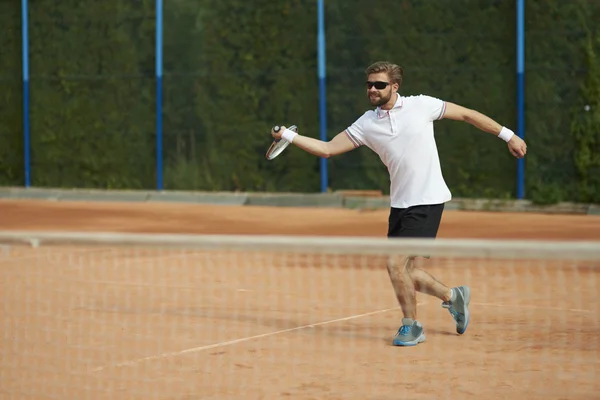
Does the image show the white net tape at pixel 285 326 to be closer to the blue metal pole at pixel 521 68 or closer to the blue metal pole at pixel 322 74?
the blue metal pole at pixel 521 68

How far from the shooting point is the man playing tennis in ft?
27.0

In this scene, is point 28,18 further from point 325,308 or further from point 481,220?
point 325,308

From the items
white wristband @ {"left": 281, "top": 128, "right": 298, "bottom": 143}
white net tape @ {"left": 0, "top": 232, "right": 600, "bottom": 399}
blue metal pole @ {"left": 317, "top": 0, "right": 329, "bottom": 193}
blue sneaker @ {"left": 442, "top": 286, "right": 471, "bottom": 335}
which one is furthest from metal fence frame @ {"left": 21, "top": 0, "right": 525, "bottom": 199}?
white wristband @ {"left": 281, "top": 128, "right": 298, "bottom": 143}

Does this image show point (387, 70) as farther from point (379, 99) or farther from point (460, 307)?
point (460, 307)

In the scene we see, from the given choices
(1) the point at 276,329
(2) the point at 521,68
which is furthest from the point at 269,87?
(1) the point at 276,329

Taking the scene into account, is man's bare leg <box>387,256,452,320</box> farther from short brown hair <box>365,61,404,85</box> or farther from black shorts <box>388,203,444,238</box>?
short brown hair <box>365,61,404,85</box>

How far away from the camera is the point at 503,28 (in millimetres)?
17938

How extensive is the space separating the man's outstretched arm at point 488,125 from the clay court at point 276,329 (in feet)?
4.01

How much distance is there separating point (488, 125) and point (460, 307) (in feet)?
3.91

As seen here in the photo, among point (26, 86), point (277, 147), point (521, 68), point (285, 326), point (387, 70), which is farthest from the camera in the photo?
point (26, 86)

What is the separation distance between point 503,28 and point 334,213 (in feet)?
11.0

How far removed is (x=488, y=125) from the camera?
820 centimetres

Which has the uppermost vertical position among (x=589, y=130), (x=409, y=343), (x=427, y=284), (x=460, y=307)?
(x=589, y=130)

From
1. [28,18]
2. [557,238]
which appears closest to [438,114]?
[557,238]
